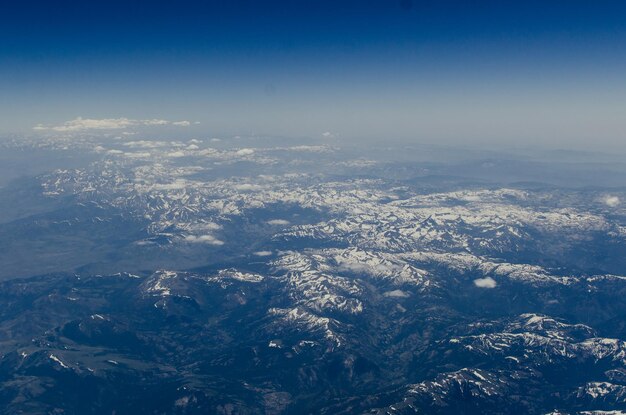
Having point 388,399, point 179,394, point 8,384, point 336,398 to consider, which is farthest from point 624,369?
point 8,384

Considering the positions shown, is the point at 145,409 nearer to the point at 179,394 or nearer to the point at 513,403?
the point at 179,394

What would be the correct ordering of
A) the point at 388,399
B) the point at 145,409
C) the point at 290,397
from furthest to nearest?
the point at 290,397
the point at 145,409
the point at 388,399

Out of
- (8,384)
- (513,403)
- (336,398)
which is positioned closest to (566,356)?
(513,403)

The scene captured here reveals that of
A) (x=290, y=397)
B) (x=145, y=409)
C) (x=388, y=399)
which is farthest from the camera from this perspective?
(x=290, y=397)

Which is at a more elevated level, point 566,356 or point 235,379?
point 566,356

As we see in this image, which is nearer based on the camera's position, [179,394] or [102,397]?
[179,394]

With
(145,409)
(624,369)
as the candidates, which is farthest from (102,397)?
(624,369)

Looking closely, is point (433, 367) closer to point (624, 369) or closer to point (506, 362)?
point (506, 362)

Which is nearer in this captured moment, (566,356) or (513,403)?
(513,403)
